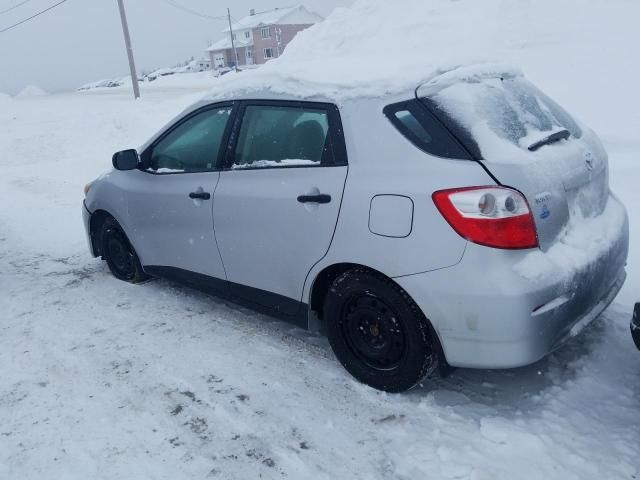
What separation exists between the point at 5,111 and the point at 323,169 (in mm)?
20065

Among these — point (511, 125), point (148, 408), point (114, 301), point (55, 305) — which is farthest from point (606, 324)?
point (55, 305)

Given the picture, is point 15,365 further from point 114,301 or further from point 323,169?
point 323,169

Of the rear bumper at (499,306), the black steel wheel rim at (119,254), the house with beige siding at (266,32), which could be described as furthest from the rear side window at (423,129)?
the house with beige siding at (266,32)

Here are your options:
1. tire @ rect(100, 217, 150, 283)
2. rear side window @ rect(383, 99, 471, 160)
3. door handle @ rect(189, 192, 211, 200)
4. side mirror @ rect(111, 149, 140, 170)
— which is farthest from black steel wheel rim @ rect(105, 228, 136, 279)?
rear side window @ rect(383, 99, 471, 160)

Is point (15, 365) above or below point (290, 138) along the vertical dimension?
below

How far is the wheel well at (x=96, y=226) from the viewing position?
501 centimetres

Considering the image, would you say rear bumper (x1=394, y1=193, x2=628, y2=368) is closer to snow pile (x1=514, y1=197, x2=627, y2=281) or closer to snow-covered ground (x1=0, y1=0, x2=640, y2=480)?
snow pile (x1=514, y1=197, x2=627, y2=281)

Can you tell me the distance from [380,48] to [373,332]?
52.5 ft

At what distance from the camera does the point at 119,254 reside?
16.5 feet

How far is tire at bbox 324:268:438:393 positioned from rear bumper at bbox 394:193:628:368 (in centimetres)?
13

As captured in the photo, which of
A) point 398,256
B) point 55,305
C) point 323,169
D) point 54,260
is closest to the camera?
point 398,256

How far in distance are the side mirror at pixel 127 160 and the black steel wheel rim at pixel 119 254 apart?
824mm

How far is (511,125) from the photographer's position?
2.78 metres

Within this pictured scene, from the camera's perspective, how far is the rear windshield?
2660mm
